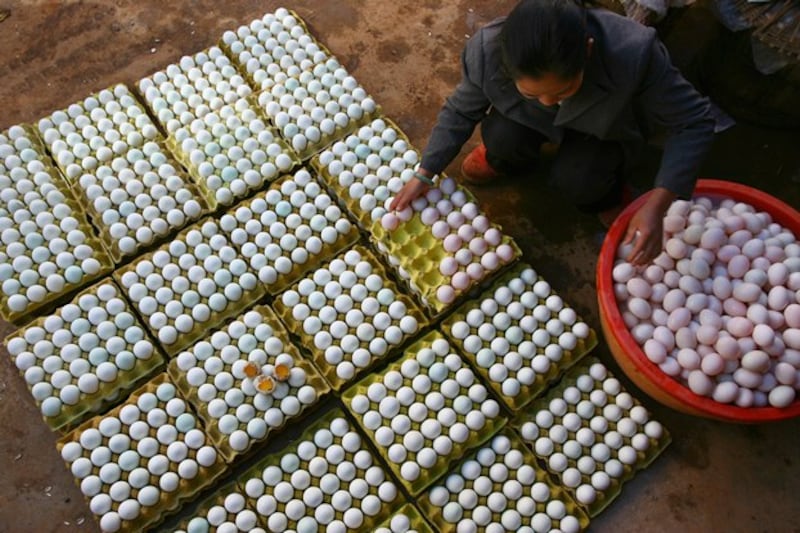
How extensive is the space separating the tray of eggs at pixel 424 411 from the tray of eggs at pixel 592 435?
116mm

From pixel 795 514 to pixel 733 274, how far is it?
0.64 m

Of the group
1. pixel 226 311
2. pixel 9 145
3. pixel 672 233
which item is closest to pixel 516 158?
pixel 672 233

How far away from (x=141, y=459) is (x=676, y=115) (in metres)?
1.45

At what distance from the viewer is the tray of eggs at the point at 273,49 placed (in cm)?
203

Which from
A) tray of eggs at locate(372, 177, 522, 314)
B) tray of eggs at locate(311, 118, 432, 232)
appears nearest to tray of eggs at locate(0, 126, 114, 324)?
tray of eggs at locate(311, 118, 432, 232)

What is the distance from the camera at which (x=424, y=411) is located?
1550 millimetres

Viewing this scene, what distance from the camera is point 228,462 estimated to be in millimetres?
1515

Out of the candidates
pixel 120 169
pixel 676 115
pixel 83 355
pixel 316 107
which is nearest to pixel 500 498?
pixel 676 115

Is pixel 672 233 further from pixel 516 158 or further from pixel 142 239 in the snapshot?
pixel 142 239

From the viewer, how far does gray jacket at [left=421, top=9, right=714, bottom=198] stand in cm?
130

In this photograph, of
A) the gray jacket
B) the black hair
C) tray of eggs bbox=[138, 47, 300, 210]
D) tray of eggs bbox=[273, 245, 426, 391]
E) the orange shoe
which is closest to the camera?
the black hair

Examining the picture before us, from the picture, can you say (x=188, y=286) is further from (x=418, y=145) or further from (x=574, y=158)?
(x=574, y=158)

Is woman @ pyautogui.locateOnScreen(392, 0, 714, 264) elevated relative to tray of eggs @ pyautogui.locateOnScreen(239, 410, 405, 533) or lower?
elevated

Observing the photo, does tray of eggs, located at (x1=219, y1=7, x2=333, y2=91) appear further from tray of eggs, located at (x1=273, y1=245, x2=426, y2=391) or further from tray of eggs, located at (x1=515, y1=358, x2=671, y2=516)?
tray of eggs, located at (x1=515, y1=358, x2=671, y2=516)
